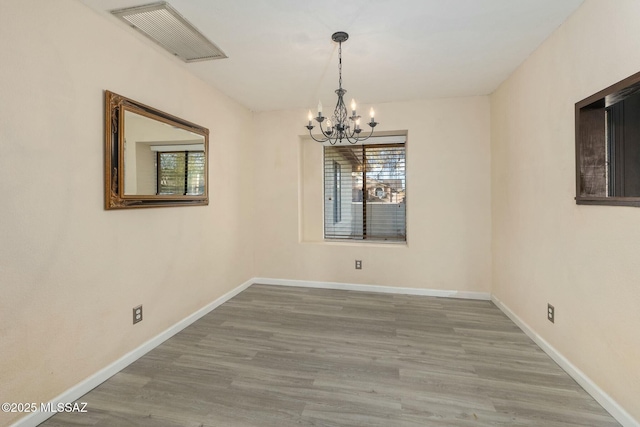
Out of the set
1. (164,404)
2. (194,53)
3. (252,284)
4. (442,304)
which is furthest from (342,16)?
(252,284)

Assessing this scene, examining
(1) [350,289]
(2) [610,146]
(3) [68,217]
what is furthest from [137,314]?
(2) [610,146]

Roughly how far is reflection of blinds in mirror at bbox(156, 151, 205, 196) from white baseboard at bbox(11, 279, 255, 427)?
4.27 ft

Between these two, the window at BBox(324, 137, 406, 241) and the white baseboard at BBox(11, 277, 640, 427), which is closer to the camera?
the white baseboard at BBox(11, 277, 640, 427)

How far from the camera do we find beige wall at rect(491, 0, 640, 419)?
1.56 meters

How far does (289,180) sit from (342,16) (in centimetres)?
243

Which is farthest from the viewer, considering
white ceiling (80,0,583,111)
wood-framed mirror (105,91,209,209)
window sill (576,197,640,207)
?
wood-framed mirror (105,91,209,209)

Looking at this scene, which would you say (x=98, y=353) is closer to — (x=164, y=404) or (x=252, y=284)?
(x=164, y=404)

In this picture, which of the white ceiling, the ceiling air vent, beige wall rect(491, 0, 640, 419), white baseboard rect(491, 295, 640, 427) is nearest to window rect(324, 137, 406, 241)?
the white ceiling

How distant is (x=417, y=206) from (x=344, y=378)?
244 cm

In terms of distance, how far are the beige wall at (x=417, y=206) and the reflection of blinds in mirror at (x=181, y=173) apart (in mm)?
1297

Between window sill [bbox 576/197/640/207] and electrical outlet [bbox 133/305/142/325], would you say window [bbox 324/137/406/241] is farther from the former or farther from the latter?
electrical outlet [bbox 133/305/142/325]

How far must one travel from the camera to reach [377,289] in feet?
12.8

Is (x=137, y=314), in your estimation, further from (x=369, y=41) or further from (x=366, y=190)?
(x=366, y=190)

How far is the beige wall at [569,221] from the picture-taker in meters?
1.56
